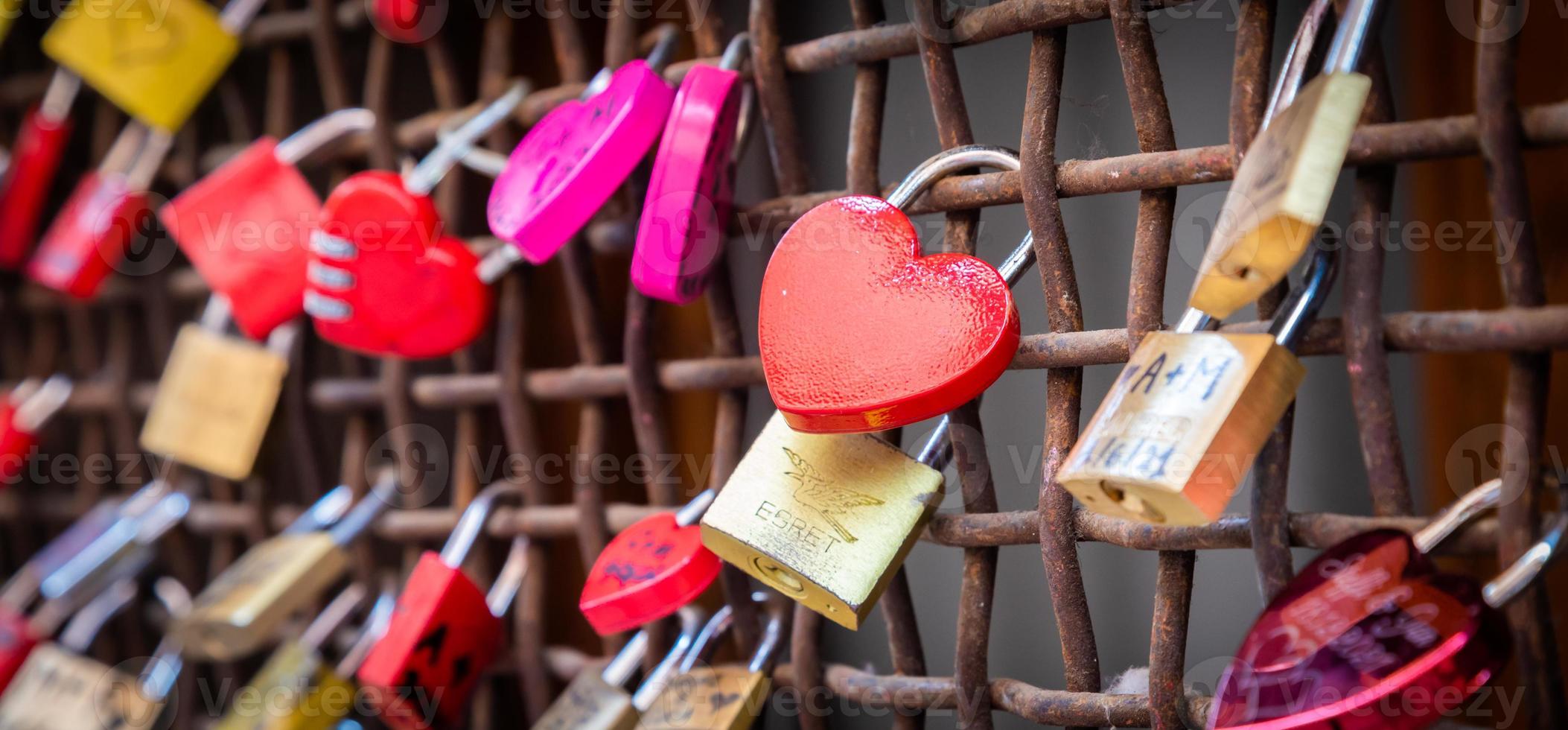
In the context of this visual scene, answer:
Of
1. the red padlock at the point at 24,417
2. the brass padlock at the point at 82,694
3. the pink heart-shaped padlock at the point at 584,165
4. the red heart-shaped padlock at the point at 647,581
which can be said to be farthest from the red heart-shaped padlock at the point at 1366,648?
the red padlock at the point at 24,417

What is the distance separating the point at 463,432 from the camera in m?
0.69

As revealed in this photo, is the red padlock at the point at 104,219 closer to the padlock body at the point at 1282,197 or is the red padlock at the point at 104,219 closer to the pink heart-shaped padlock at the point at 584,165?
the pink heart-shaped padlock at the point at 584,165

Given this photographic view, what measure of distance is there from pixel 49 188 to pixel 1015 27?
0.86 metres

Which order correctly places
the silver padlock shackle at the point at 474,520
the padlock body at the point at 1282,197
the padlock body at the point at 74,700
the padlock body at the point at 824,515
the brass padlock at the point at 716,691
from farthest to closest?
the padlock body at the point at 74,700 → the silver padlock shackle at the point at 474,520 → the brass padlock at the point at 716,691 → the padlock body at the point at 824,515 → the padlock body at the point at 1282,197

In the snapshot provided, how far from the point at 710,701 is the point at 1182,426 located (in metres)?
0.31

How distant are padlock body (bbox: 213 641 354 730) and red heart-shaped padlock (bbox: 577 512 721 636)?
0.28 m

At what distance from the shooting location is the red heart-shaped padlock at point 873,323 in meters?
0.42

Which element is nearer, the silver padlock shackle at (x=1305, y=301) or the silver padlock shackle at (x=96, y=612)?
the silver padlock shackle at (x=1305, y=301)

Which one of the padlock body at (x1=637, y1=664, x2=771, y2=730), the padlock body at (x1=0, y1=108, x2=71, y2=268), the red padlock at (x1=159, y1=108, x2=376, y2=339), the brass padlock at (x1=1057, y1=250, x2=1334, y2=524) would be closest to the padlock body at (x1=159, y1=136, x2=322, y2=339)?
the red padlock at (x1=159, y1=108, x2=376, y2=339)

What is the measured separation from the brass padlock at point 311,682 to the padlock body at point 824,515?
1.12ft

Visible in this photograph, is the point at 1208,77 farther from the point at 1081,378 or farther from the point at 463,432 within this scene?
the point at 463,432

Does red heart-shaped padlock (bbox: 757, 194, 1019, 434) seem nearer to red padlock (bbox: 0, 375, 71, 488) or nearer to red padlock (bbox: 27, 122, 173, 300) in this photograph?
red padlock (bbox: 27, 122, 173, 300)

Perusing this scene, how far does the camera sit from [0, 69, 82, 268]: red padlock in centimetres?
85

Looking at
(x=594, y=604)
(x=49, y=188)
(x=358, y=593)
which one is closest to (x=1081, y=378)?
(x=594, y=604)
